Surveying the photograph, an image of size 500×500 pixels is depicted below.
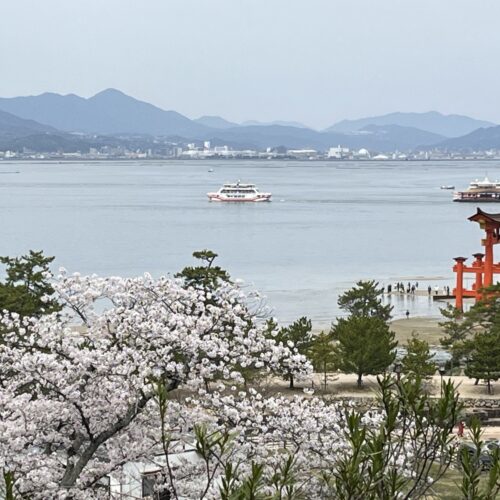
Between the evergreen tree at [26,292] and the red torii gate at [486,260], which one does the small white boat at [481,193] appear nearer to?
the red torii gate at [486,260]

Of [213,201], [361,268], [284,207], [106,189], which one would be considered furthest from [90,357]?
[106,189]

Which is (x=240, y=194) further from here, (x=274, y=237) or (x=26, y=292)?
(x=26, y=292)

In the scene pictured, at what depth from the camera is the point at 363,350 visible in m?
21.1

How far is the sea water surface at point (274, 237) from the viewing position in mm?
44625

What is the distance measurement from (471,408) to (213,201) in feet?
258

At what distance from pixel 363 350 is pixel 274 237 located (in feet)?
139

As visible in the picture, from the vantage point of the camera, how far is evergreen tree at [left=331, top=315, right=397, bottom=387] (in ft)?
68.9

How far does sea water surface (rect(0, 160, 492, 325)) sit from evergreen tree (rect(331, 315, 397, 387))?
7.46 ft

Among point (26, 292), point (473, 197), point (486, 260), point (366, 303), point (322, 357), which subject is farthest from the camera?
point (473, 197)

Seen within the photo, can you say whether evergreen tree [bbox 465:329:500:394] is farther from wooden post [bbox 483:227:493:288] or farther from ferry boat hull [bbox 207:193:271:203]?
ferry boat hull [bbox 207:193:271:203]

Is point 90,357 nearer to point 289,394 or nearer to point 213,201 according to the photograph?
point 289,394

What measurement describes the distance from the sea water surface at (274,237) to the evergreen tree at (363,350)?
2.27 meters

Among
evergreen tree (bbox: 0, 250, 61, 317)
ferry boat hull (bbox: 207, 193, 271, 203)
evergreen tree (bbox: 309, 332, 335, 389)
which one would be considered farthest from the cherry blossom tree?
ferry boat hull (bbox: 207, 193, 271, 203)

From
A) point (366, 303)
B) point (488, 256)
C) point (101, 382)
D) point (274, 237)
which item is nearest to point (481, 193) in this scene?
point (274, 237)
